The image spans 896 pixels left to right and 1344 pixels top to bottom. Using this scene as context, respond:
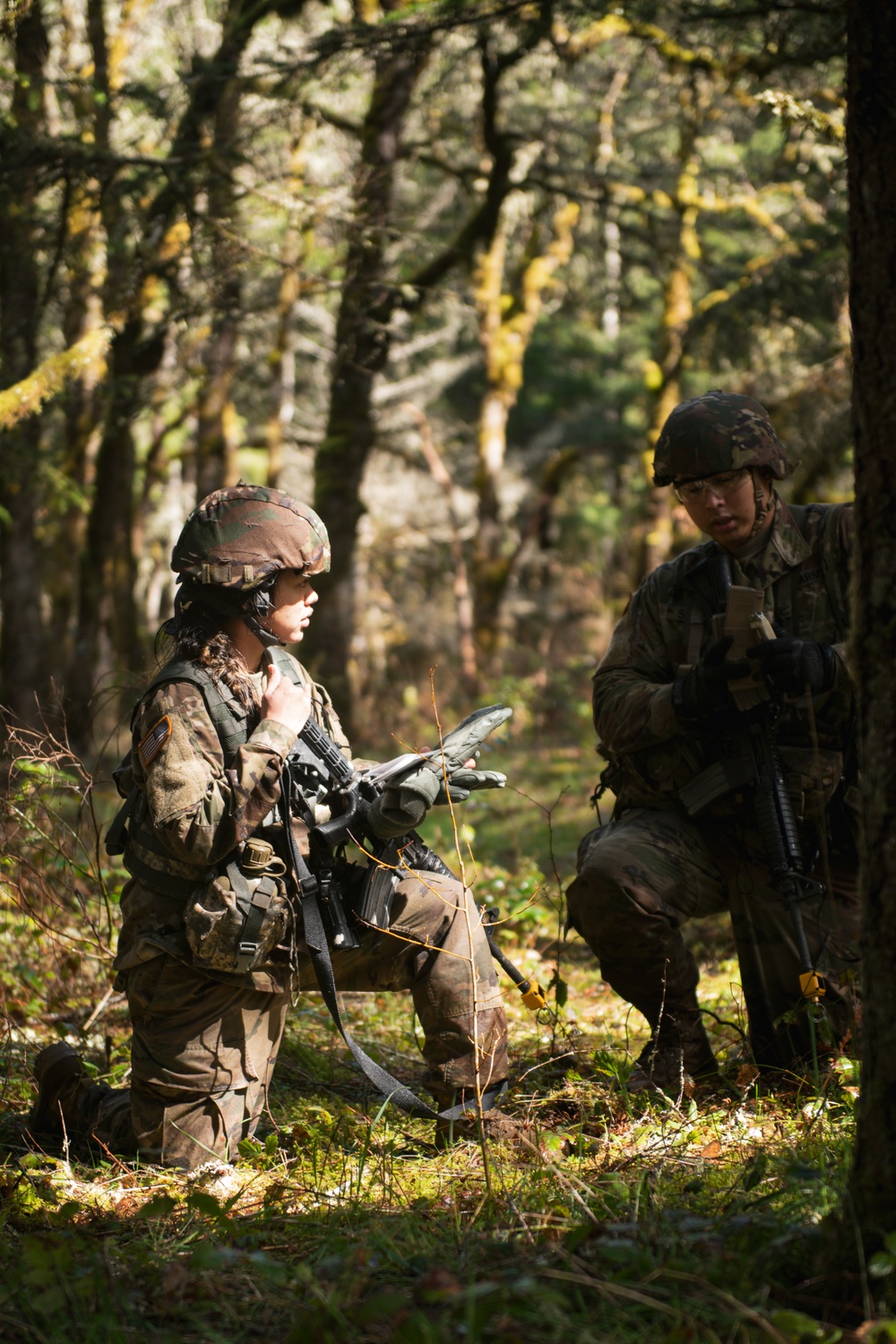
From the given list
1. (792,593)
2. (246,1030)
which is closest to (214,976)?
(246,1030)

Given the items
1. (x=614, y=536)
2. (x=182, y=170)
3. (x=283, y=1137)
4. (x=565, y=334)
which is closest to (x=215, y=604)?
(x=283, y=1137)

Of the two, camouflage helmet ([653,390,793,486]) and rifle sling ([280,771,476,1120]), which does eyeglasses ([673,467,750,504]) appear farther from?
rifle sling ([280,771,476,1120])

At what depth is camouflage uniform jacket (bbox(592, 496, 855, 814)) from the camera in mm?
3869

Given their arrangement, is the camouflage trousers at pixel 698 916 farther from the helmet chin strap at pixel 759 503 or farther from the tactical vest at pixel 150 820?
the tactical vest at pixel 150 820

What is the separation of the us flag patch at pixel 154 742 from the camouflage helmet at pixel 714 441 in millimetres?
1849

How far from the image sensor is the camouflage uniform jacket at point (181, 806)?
3285 mm

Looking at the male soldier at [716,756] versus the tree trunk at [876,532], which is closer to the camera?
the tree trunk at [876,532]

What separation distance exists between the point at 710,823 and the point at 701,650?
24.6 inches

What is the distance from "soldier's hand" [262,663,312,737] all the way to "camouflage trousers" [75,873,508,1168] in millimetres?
614

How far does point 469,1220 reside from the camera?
8.96 feet

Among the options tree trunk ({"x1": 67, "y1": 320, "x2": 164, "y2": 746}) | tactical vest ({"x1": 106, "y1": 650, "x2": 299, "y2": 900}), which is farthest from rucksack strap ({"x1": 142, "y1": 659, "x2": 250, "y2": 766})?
tree trunk ({"x1": 67, "y1": 320, "x2": 164, "y2": 746})

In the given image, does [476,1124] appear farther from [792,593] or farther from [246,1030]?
[792,593]

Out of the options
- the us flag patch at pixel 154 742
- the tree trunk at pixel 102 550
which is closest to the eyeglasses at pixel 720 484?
the us flag patch at pixel 154 742

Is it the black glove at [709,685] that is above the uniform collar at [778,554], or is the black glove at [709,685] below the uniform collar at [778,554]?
below
